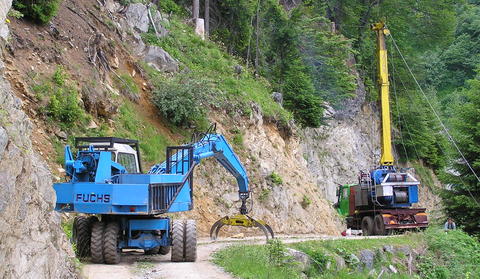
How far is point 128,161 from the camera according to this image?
457 inches

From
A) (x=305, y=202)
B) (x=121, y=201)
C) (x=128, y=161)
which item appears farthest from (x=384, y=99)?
(x=121, y=201)

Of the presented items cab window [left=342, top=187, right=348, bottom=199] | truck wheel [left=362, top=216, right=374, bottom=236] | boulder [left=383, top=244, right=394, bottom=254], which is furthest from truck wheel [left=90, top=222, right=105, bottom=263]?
cab window [left=342, top=187, right=348, bottom=199]

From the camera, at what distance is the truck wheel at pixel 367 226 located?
22062 millimetres

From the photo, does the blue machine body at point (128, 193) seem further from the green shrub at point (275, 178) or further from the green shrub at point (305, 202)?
the green shrub at point (305, 202)

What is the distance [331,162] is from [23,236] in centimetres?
3265

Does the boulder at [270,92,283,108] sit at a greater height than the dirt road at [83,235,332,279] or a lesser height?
greater

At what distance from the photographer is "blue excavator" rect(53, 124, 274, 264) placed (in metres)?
9.45

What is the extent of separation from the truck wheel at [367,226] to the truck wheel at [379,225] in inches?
23.7

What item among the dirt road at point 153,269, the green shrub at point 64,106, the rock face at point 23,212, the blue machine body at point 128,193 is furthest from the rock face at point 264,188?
the rock face at point 23,212

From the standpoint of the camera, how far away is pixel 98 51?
1884 cm

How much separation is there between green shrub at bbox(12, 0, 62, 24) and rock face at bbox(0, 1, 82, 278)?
1027 centimetres

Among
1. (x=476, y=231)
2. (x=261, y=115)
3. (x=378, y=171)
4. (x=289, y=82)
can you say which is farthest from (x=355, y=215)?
(x=289, y=82)

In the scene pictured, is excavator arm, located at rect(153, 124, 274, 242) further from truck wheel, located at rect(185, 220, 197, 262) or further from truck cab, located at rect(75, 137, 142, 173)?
truck wheel, located at rect(185, 220, 197, 262)

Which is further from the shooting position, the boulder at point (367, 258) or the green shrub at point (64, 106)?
the green shrub at point (64, 106)
